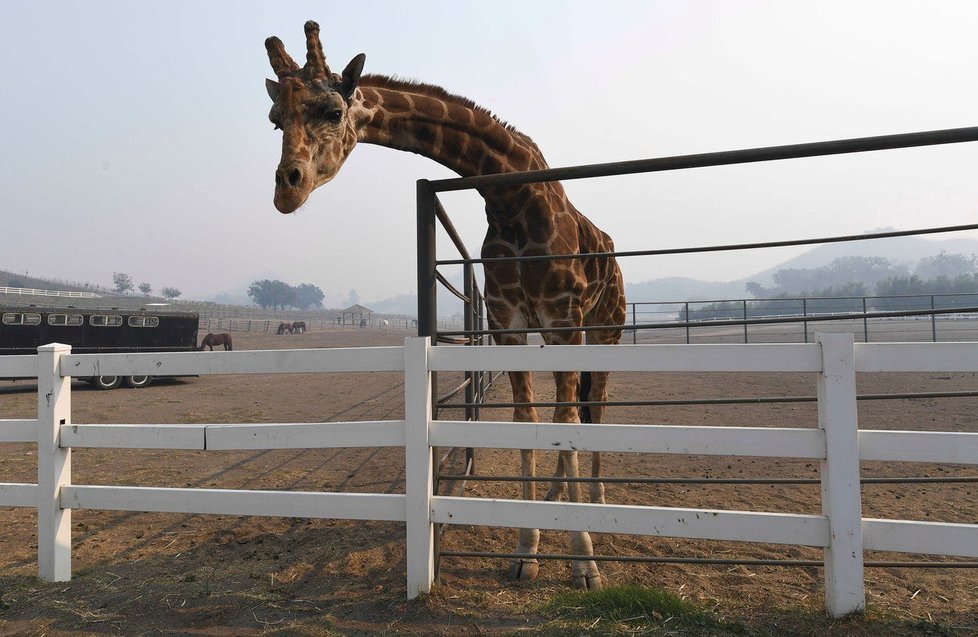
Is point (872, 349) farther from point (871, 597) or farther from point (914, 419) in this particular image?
point (914, 419)

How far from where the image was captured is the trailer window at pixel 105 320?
1386 cm

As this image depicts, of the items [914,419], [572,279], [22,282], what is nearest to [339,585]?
[572,279]

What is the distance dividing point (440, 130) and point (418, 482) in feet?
6.49

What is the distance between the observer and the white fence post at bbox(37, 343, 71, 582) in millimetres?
2701

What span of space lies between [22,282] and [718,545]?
680 ft

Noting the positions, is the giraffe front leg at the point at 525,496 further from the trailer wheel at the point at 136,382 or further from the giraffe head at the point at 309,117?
the trailer wheel at the point at 136,382

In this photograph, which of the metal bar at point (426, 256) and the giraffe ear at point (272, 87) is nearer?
the giraffe ear at point (272, 87)

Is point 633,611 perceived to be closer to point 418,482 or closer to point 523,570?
point 523,570

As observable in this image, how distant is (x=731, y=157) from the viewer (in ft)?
7.59

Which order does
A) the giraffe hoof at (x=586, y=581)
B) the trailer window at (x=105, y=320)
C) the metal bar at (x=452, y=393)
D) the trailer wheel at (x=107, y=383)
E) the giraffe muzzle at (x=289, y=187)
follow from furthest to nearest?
the trailer window at (x=105, y=320) → the trailer wheel at (x=107, y=383) → the metal bar at (x=452, y=393) → the giraffe hoof at (x=586, y=581) → the giraffe muzzle at (x=289, y=187)

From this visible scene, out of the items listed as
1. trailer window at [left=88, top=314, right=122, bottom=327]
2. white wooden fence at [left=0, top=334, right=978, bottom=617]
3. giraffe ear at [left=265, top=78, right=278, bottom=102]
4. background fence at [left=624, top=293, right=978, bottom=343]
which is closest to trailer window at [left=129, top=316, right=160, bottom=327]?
trailer window at [left=88, top=314, right=122, bottom=327]

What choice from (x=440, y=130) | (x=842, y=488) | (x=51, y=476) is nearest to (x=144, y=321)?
(x=51, y=476)

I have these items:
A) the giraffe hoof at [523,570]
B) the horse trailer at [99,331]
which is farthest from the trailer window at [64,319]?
the giraffe hoof at [523,570]

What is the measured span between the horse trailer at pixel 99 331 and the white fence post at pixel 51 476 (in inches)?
464
